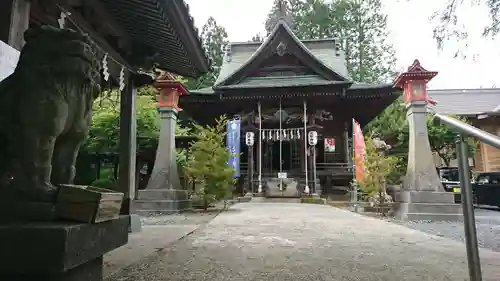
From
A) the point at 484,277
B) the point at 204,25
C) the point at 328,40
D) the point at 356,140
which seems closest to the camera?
the point at 484,277

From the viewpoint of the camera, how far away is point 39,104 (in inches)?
74.3

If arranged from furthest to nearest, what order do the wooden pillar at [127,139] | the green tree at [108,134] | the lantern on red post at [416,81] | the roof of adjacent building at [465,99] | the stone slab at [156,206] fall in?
the roof of adjacent building at [465,99] → the green tree at [108,134] → the stone slab at [156,206] → the lantern on red post at [416,81] → the wooden pillar at [127,139]

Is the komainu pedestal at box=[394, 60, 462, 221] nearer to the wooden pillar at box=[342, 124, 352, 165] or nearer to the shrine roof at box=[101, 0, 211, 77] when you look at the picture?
the shrine roof at box=[101, 0, 211, 77]

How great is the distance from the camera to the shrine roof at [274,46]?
1614 cm

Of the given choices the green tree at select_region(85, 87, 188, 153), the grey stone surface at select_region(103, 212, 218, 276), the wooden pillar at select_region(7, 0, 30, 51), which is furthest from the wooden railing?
the wooden pillar at select_region(7, 0, 30, 51)

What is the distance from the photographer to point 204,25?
105 ft

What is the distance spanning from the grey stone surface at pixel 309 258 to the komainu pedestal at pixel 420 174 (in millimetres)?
2824

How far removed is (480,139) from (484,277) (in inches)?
68.4

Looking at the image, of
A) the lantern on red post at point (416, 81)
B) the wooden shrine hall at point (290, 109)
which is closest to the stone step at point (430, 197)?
the lantern on red post at point (416, 81)

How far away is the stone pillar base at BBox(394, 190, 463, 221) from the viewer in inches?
313

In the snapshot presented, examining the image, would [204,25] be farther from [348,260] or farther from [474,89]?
[348,260]

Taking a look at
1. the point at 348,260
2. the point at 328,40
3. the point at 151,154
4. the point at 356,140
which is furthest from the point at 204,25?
the point at 348,260

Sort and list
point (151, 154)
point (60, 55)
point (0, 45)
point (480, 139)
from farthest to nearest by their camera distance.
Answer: point (151, 154), point (0, 45), point (60, 55), point (480, 139)

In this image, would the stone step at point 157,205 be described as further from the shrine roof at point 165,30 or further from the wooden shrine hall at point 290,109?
the wooden shrine hall at point 290,109
